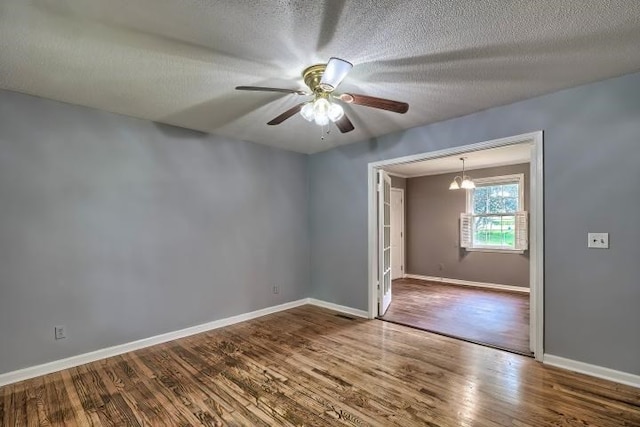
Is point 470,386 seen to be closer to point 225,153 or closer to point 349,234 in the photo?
point 349,234

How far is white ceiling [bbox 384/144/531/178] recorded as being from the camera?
189 inches

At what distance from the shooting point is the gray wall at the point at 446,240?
19.1 ft

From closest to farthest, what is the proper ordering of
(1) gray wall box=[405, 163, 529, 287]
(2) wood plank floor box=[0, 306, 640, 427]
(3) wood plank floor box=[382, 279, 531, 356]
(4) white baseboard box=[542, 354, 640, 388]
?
(2) wood plank floor box=[0, 306, 640, 427]
(4) white baseboard box=[542, 354, 640, 388]
(3) wood plank floor box=[382, 279, 531, 356]
(1) gray wall box=[405, 163, 529, 287]

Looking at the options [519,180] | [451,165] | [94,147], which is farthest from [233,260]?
[519,180]

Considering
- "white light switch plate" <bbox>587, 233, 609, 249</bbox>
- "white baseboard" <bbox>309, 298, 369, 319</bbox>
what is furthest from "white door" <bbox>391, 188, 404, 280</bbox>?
"white light switch plate" <bbox>587, 233, 609, 249</bbox>

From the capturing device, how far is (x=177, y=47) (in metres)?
1.97

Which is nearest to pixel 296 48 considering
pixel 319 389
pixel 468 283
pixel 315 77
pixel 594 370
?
pixel 315 77

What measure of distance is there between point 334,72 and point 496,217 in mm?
5504

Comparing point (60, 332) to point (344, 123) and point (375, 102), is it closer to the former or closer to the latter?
point (344, 123)

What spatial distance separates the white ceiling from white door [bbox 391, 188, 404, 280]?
21.4 inches

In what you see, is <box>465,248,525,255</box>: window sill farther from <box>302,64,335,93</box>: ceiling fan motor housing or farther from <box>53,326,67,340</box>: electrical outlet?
<box>53,326,67,340</box>: electrical outlet

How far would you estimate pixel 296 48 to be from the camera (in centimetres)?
199

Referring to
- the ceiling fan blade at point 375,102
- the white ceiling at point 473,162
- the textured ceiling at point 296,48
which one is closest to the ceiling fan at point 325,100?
the ceiling fan blade at point 375,102

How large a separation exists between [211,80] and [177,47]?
1.48 feet
